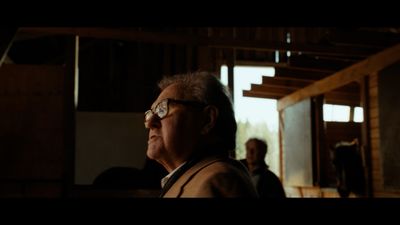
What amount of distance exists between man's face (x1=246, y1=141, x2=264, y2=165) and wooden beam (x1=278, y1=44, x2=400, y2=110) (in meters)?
2.65

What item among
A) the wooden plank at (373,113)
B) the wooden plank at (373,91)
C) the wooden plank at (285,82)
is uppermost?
the wooden plank at (285,82)

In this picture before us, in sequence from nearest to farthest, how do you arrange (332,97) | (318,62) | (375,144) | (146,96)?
(375,144) < (318,62) < (146,96) < (332,97)

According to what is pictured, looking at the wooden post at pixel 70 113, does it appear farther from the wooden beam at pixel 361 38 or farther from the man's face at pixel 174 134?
the man's face at pixel 174 134

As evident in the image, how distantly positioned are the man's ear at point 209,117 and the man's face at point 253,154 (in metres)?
3.87

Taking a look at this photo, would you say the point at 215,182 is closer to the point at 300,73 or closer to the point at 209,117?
the point at 209,117

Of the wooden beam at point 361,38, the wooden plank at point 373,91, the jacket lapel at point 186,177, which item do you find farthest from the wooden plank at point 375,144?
the jacket lapel at point 186,177

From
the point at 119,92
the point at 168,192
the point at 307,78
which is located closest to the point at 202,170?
the point at 168,192

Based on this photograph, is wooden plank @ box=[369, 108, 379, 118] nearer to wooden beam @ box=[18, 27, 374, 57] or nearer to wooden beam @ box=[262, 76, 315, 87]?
wooden beam @ box=[18, 27, 374, 57]

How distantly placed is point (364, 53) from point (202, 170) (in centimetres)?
678

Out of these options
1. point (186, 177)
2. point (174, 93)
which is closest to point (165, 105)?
point (174, 93)

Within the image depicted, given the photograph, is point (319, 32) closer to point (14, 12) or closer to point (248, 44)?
point (248, 44)

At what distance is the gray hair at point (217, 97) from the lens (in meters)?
2.48

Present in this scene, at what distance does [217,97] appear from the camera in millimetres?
2541

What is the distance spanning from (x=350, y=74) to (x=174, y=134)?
24.2ft
